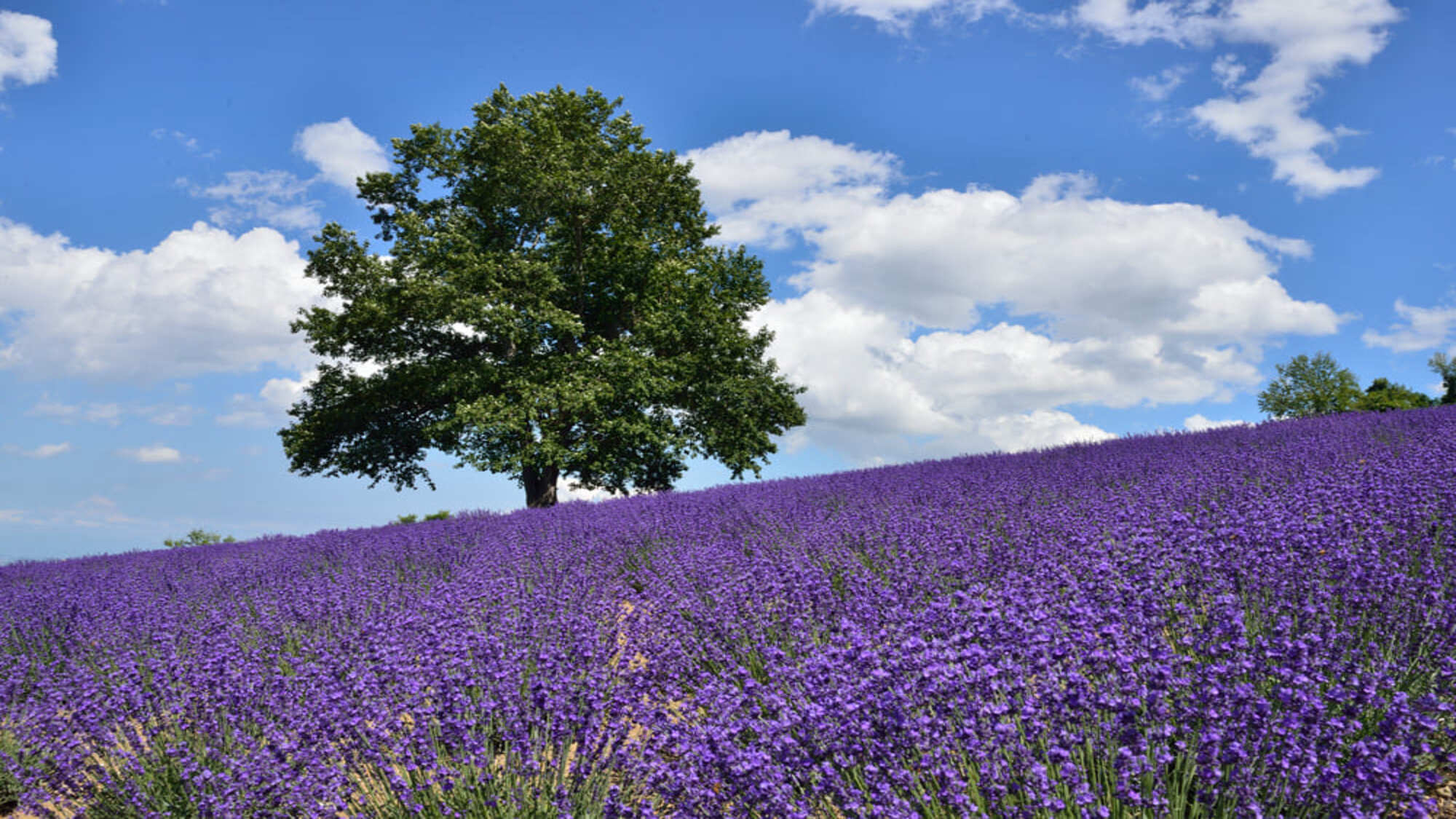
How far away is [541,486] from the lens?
16.0m

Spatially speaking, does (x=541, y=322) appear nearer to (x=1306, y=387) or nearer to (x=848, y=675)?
(x=848, y=675)

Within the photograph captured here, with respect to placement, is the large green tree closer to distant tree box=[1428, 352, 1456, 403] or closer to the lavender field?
the lavender field

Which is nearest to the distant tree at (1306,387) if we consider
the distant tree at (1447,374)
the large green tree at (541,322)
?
the distant tree at (1447,374)

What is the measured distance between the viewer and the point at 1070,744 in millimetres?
2225

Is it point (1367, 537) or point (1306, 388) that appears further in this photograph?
point (1306, 388)

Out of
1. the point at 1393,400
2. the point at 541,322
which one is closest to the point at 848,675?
the point at 541,322

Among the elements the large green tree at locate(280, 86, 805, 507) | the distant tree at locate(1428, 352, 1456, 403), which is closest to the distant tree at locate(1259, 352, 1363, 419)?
the distant tree at locate(1428, 352, 1456, 403)

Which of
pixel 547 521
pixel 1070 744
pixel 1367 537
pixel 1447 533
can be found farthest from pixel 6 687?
pixel 1447 533

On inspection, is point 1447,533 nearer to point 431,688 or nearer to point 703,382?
point 431,688

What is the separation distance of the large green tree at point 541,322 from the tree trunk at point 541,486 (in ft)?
0.11

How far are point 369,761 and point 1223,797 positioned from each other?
8.72 ft

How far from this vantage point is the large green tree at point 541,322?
46.3ft

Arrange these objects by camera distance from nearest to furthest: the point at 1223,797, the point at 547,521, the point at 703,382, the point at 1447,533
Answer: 1. the point at 1223,797
2. the point at 1447,533
3. the point at 547,521
4. the point at 703,382

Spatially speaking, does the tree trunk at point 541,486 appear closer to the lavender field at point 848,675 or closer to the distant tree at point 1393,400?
the lavender field at point 848,675
